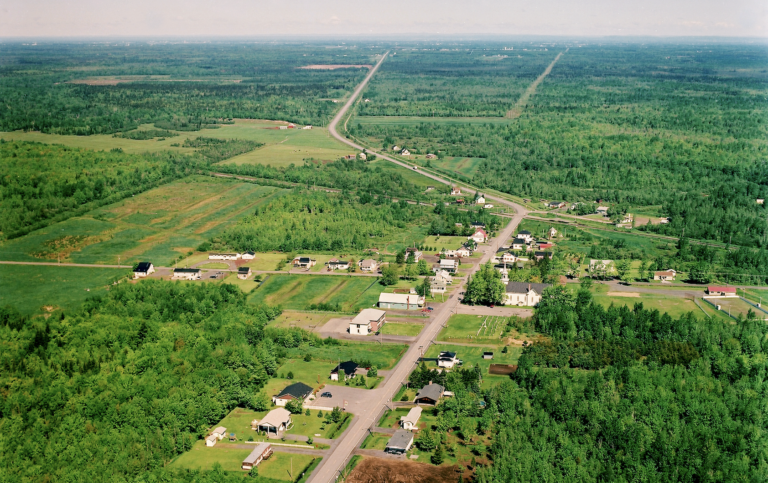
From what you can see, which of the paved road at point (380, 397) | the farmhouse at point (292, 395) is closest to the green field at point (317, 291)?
the paved road at point (380, 397)

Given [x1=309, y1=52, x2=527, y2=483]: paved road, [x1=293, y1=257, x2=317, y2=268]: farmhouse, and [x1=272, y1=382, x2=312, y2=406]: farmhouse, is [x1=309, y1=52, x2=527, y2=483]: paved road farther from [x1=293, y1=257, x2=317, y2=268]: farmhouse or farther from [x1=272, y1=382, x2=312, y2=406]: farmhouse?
[x1=293, y1=257, x2=317, y2=268]: farmhouse

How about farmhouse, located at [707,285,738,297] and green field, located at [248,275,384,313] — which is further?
farmhouse, located at [707,285,738,297]

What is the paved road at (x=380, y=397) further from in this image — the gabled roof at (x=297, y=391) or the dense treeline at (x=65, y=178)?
the dense treeline at (x=65, y=178)

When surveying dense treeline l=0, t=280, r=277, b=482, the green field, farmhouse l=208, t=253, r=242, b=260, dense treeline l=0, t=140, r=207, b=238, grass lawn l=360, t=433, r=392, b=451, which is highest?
dense treeline l=0, t=140, r=207, b=238

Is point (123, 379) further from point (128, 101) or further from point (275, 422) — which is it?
point (128, 101)

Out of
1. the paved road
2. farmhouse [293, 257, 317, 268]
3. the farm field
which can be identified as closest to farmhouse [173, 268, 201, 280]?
the farm field

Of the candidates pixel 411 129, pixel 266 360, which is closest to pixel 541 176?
pixel 411 129

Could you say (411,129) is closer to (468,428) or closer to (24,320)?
(24,320)
